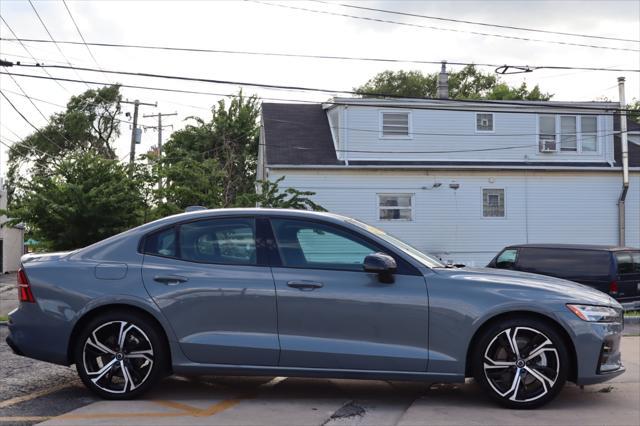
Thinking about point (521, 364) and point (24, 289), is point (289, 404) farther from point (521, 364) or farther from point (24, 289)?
point (24, 289)

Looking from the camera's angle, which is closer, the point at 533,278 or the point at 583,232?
the point at 533,278

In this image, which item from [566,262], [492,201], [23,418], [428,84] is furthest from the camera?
[428,84]

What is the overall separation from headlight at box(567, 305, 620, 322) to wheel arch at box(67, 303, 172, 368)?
3096 millimetres

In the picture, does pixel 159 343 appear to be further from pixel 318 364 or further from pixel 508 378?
pixel 508 378

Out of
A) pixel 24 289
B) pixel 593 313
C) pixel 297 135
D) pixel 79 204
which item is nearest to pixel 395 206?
pixel 297 135

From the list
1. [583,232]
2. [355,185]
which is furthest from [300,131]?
[583,232]

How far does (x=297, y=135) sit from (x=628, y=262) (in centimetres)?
1423

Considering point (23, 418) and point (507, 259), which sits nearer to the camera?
point (23, 418)

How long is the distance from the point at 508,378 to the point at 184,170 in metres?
17.8

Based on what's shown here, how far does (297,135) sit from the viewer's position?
90.5 ft

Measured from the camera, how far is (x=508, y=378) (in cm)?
592

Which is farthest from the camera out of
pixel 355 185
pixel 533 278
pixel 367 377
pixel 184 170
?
pixel 355 185

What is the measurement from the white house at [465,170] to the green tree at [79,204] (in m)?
5.54

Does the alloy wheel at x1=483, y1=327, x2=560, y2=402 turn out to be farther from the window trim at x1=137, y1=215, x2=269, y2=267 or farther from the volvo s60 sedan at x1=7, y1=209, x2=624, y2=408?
the window trim at x1=137, y1=215, x2=269, y2=267
